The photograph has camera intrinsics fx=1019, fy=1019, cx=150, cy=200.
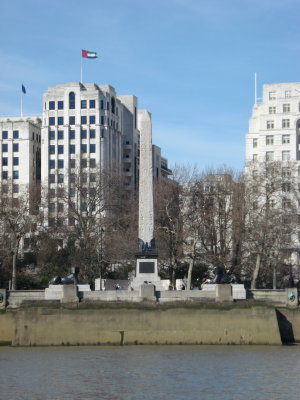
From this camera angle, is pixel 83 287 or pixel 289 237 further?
pixel 289 237

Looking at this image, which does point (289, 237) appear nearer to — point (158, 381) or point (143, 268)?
point (143, 268)

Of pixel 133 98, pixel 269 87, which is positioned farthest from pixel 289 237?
pixel 133 98

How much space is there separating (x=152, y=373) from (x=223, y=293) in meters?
18.1

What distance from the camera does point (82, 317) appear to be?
64.5 m

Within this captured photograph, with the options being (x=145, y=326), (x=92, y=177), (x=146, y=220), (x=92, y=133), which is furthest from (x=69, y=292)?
(x=92, y=133)

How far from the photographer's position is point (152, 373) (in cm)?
4888

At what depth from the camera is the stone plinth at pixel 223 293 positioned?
65938mm

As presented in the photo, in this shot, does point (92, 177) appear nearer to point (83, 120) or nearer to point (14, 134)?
point (83, 120)

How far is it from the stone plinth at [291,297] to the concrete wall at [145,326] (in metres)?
4.95

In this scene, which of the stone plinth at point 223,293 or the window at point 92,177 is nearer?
the stone plinth at point 223,293

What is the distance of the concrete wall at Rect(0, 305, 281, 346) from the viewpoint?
209ft

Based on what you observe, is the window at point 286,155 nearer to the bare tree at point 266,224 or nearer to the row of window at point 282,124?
the row of window at point 282,124

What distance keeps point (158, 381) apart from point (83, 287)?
22596 mm

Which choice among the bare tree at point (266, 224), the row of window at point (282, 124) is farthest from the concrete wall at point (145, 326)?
the row of window at point (282, 124)
